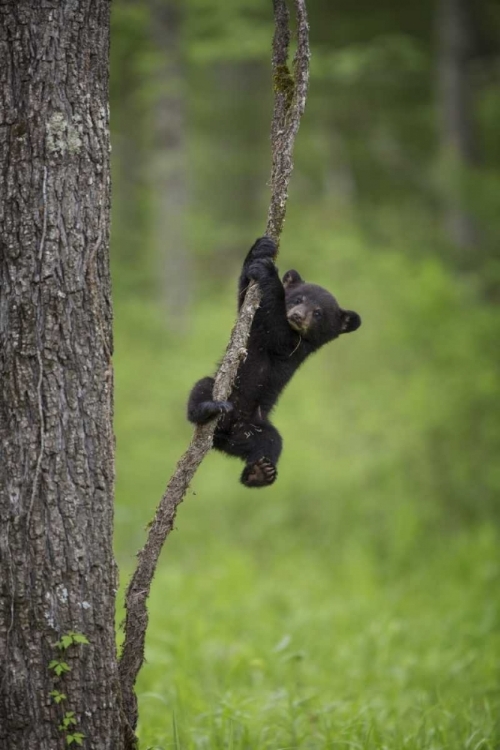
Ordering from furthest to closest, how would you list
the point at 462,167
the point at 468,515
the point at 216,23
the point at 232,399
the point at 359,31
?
the point at 359,31 < the point at 216,23 < the point at 462,167 < the point at 468,515 < the point at 232,399

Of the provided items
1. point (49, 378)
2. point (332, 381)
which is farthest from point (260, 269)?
point (332, 381)

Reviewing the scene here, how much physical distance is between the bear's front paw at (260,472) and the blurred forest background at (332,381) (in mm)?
1034

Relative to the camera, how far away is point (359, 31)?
16547 millimetres

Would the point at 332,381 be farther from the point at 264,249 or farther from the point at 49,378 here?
the point at 49,378

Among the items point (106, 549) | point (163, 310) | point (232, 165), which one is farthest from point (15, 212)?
point (232, 165)

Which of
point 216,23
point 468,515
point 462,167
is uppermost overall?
point 216,23

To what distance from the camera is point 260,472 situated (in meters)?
5.10

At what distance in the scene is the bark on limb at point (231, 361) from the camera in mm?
3736

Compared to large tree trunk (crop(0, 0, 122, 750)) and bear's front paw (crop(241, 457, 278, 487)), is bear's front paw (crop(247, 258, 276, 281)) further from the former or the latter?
large tree trunk (crop(0, 0, 122, 750))

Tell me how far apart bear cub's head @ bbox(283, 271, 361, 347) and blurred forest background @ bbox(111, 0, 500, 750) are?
6.98 ft

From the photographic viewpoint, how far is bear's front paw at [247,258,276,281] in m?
4.72

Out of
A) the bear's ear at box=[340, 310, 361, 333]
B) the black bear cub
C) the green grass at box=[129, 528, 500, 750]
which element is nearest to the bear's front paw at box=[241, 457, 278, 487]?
the black bear cub

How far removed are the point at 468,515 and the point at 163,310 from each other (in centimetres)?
769

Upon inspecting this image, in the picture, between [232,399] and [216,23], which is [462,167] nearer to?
[216,23]
